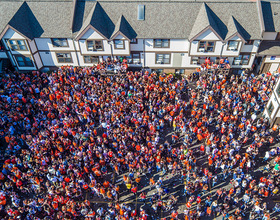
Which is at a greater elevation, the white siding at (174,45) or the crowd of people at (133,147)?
the white siding at (174,45)

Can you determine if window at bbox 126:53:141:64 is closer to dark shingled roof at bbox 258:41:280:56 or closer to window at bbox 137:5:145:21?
window at bbox 137:5:145:21

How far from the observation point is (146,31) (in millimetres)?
36781

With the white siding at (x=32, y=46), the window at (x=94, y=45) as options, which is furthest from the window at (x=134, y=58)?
the white siding at (x=32, y=46)

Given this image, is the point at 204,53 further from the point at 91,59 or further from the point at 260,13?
the point at 91,59

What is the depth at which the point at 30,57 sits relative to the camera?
3831 centimetres

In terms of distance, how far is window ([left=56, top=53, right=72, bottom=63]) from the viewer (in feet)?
129

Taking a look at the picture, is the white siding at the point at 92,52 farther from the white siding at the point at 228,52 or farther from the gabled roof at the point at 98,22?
the white siding at the point at 228,52

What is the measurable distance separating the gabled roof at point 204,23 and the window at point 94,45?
44.7ft

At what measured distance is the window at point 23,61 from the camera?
38469 millimetres

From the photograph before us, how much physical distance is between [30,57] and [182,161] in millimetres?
28484

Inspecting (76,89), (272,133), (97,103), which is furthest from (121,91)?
(272,133)

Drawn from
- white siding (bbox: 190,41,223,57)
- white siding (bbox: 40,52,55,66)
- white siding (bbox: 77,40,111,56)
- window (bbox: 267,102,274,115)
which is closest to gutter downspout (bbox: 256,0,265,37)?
white siding (bbox: 190,41,223,57)

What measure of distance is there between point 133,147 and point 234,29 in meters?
22.6

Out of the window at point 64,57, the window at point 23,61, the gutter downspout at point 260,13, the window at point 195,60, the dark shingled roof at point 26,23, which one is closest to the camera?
the gutter downspout at point 260,13
